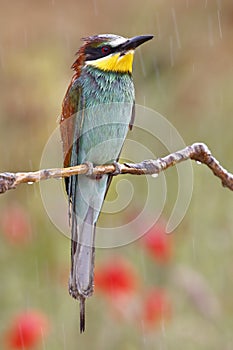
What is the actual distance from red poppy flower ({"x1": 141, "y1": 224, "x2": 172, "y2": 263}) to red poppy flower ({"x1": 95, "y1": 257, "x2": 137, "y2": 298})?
0.10 meters

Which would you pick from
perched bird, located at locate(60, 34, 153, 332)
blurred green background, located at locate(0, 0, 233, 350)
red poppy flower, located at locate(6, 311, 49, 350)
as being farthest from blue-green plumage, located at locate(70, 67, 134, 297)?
blurred green background, located at locate(0, 0, 233, 350)

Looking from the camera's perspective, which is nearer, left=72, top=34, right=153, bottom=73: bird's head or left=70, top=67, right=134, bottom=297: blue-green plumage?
left=72, top=34, right=153, bottom=73: bird's head

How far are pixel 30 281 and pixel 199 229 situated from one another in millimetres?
687

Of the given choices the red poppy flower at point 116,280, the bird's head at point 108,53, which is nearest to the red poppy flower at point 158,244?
the red poppy flower at point 116,280

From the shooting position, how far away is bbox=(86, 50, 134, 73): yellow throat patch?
220 centimetres

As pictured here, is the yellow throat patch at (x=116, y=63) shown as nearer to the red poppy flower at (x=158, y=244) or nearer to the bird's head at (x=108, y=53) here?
the bird's head at (x=108, y=53)

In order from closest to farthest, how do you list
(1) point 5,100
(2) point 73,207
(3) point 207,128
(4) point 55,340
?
(2) point 73,207 → (4) point 55,340 → (1) point 5,100 → (3) point 207,128

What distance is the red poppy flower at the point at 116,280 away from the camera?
2.56 meters

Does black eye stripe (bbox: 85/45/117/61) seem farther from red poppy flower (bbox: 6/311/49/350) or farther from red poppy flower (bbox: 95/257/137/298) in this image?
red poppy flower (bbox: 6/311/49/350)

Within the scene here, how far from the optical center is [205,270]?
3346 millimetres

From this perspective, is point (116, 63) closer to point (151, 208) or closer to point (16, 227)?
point (16, 227)

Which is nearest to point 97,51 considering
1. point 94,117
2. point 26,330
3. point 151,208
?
point 94,117

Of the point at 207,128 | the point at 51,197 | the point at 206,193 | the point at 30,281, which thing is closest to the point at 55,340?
the point at 30,281

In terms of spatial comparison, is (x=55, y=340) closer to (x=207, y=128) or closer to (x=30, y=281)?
(x=30, y=281)
